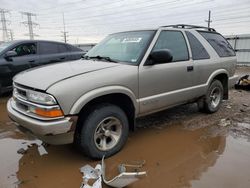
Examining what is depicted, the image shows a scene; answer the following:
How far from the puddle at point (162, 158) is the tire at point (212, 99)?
0.51 metres

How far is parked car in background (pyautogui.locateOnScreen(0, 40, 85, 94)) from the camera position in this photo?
22.4ft

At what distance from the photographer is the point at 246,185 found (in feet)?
9.32

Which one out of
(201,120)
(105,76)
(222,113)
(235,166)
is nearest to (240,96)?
(222,113)

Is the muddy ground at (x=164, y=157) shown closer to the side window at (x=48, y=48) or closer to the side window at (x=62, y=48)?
the side window at (x=48, y=48)

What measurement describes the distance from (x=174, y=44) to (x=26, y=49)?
189 inches

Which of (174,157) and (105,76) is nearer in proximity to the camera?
(105,76)

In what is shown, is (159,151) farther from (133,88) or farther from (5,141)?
(5,141)

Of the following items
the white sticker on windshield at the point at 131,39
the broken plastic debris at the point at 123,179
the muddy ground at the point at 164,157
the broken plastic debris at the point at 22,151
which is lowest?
the muddy ground at the point at 164,157

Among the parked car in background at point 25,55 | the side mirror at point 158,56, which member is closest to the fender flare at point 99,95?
the side mirror at point 158,56

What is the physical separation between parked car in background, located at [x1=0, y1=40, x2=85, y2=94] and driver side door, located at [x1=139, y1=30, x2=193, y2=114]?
14.9 ft

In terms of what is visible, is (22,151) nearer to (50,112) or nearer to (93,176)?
(50,112)

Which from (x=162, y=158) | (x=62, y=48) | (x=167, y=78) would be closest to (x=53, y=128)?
(x=162, y=158)

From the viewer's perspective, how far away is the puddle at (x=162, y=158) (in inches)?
117

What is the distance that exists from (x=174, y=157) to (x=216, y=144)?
35.4 inches
